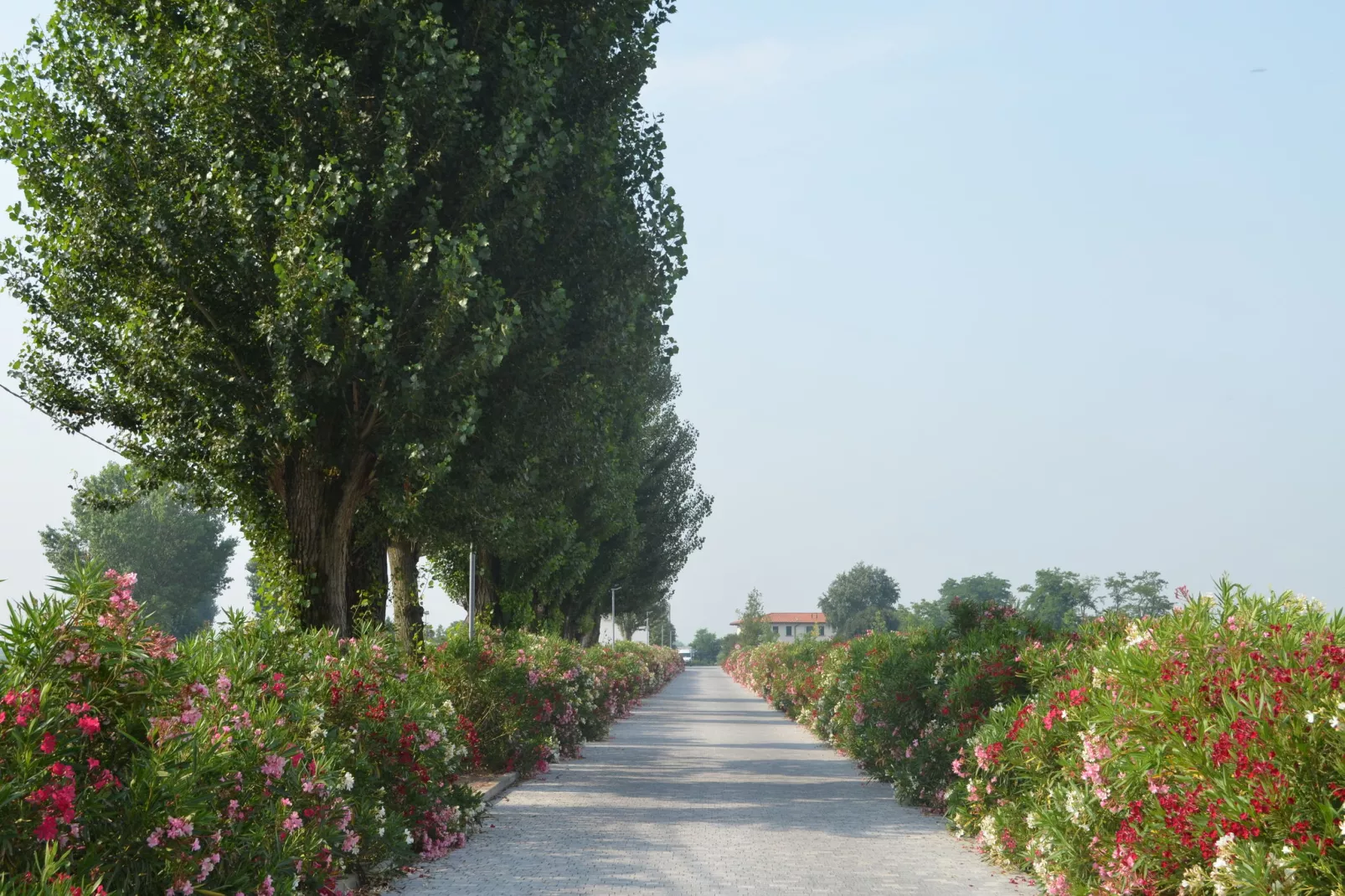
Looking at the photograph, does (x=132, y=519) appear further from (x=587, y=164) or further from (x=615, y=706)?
(x=587, y=164)

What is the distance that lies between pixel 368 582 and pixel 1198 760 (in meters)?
12.2

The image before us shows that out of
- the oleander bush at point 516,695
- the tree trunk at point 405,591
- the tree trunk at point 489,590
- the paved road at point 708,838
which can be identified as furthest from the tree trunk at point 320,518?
the tree trunk at point 489,590

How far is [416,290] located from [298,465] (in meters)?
Result: 2.68

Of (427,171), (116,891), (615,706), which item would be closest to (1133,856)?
(116,891)

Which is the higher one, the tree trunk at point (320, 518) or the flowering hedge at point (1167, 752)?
the tree trunk at point (320, 518)

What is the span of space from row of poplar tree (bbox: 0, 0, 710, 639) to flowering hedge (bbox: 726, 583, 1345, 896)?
6397 millimetres

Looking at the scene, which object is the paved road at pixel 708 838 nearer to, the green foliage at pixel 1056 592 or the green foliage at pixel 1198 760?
the green foliage at pixel 1198 760

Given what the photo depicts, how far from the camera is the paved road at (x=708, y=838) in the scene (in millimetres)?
8625

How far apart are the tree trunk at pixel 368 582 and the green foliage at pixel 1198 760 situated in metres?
9.08

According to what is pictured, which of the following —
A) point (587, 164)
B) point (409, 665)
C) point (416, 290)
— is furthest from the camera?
point (587, 164)

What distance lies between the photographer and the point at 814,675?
26.1 meters

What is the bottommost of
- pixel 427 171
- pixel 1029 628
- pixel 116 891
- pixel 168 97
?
pixel 116 891

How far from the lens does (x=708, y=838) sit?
35.3 ft

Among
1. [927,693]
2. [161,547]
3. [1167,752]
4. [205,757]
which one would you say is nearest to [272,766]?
Answer: [205,757]
